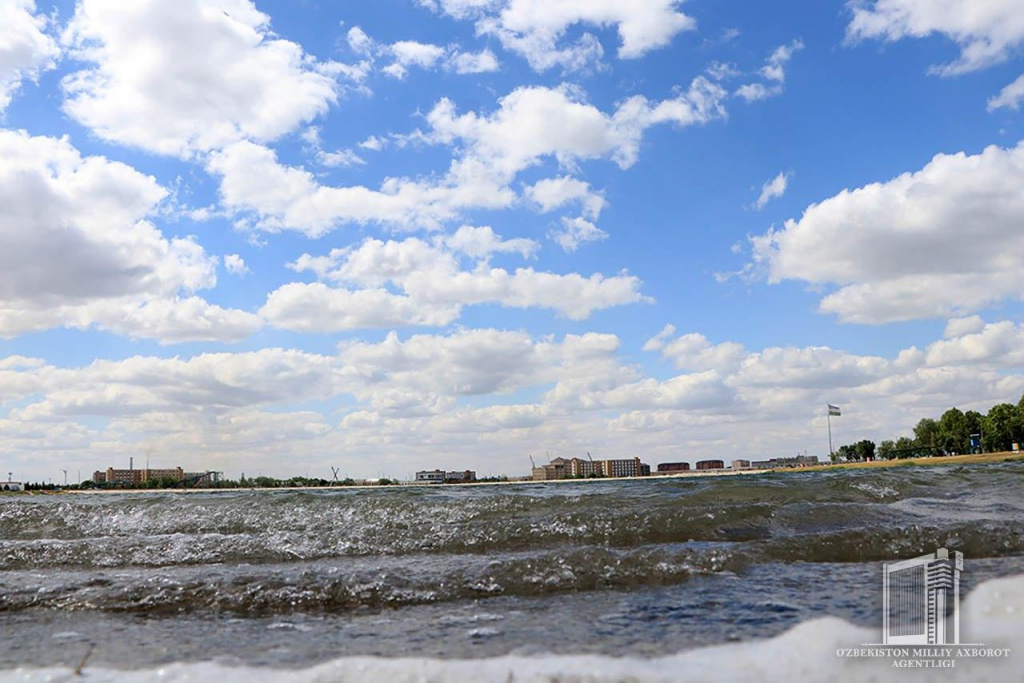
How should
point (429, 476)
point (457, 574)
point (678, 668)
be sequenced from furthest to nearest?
point (429, 476) → point (457, 574) → point (678, 668)

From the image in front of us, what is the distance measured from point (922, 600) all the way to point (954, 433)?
147 metres

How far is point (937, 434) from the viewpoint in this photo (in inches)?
5256

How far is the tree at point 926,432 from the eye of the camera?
13850 centimetres

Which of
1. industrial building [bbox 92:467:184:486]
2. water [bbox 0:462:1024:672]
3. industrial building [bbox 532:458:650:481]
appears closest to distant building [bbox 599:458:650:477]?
industrial building [bbox 532:458:650:481]

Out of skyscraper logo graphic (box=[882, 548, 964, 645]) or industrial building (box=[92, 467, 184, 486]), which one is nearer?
skyscraper logo graphic (box=[882, 548, 964, 645])

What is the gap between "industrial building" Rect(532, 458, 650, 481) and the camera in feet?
431

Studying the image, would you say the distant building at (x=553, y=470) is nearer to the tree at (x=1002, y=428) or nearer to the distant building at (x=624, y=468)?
the distant building at (x=624, y=468)

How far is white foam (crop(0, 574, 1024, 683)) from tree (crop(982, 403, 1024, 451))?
127 metres

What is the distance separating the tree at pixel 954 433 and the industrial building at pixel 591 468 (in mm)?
55467

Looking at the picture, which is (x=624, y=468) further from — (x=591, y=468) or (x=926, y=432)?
(x=926, y=432)

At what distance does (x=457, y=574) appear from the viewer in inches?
256

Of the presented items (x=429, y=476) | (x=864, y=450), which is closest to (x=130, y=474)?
(x=429, y=476)

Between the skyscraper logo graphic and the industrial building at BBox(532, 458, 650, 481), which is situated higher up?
the skyscraper logo graphic

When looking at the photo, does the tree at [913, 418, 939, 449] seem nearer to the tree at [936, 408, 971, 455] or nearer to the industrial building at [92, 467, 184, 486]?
the tree at [936, 408, 971, 455]
